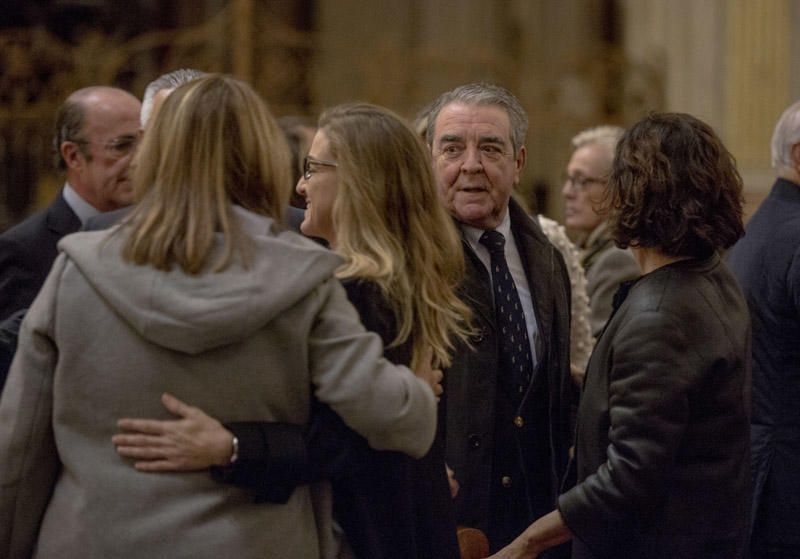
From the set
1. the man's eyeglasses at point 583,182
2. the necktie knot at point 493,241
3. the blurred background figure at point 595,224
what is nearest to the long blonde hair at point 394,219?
the necktie knot at point 493,241

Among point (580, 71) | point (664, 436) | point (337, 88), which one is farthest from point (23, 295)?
point (337, 88)

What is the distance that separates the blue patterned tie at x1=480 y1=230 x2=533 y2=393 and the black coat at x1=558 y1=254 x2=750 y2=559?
34 centimetres

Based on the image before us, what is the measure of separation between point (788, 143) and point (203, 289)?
2.30 m

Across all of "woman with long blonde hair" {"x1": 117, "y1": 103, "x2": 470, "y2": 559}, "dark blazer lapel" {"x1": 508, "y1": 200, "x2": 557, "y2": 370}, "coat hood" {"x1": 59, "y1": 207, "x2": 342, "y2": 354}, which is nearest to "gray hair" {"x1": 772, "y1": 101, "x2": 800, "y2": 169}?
"dark blazer lapel" {"x1": 508, "y1": 200, "x2": 557, "y2": 370}

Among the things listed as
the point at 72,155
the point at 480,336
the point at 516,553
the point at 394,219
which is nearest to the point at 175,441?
the point at 394,219

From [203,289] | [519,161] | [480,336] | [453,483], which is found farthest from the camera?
[519,161]

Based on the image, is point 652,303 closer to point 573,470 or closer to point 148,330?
point 573,470

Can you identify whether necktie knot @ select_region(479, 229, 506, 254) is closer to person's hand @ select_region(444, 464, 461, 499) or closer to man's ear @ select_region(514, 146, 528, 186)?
man's ear @ select_region(514, 146, 528, 186)

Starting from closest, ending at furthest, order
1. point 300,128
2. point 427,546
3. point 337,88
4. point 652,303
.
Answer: point 427,546 → point 652,303 → point 300,128 → point 337,88

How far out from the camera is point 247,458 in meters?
2.19

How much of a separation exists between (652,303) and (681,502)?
43 centimetres

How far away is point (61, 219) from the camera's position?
3.64 metres

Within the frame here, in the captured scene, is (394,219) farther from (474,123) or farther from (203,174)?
(474,123)

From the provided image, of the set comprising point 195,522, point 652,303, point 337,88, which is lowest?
point 337,88
